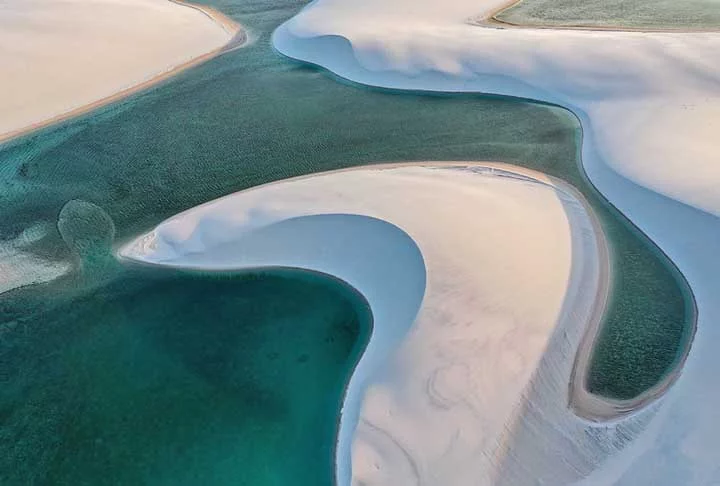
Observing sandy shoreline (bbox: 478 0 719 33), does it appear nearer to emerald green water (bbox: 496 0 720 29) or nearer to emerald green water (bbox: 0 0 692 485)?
emerald green water (bbox: 496 0 720 29)

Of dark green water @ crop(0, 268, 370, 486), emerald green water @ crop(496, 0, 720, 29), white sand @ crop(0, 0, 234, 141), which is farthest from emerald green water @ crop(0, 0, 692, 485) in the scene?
emerald green water @ crop(496, 0, 720, 29)

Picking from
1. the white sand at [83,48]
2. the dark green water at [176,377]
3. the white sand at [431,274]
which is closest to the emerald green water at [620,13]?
the white sand at [431,274]

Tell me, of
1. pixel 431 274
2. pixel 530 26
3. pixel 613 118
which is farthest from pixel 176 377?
pixel 530 26

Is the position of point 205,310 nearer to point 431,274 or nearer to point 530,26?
point 431,274

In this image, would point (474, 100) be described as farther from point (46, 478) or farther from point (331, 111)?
point (46, 478)

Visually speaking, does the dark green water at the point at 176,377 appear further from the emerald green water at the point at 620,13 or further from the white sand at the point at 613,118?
the emerald green water at the point at 620,13
